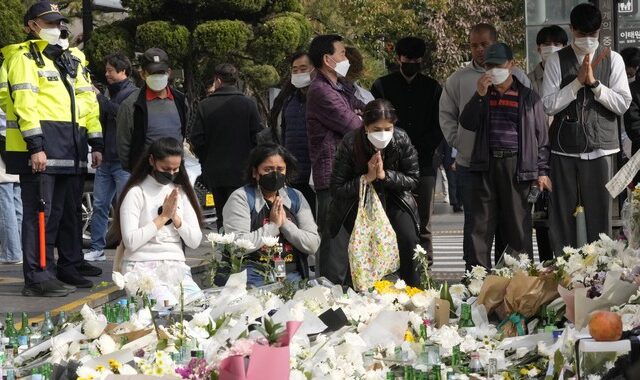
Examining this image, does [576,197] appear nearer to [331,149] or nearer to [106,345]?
[331,149]

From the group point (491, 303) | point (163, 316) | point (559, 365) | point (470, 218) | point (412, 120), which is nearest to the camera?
point (559, 365)

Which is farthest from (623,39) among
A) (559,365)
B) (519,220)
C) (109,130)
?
(559,365)

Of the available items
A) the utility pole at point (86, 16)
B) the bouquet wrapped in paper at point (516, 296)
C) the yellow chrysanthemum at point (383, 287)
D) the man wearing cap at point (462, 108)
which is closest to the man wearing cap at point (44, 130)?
the man wearing cap at point (462, 108)

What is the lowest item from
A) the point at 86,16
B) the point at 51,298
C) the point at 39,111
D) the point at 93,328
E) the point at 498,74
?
the point at 51,298

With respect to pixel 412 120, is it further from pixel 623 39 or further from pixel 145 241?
pixel 623 39

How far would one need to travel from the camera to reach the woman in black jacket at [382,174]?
9273 mm

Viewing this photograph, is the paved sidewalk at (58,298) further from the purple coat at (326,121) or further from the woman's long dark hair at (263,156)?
the purple coat at (326,121)

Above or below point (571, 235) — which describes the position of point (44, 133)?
above

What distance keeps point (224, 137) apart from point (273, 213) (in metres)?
3.39

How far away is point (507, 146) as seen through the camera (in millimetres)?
10062

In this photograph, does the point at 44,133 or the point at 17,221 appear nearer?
the point at 44,133

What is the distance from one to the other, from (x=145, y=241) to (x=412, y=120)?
3040 millimetres

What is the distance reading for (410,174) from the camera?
9555mm

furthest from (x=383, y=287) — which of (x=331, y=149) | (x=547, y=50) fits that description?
(x=547, y=50)
